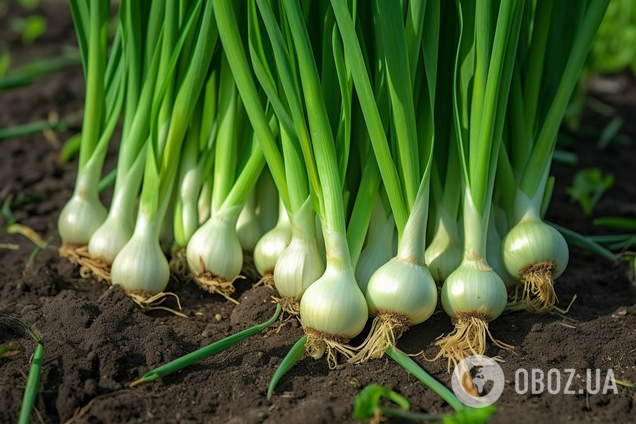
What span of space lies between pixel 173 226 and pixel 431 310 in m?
0.91

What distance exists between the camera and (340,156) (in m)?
1.79

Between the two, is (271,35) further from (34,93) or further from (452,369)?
(34,93)

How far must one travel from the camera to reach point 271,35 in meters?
1.68

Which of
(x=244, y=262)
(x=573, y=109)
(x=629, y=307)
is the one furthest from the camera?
(x=573, y=109)

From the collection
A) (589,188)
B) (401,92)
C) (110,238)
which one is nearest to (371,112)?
(401,92)

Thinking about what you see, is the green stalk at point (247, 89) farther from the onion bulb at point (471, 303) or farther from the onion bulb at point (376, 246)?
the onion bulb at point (471, 303)

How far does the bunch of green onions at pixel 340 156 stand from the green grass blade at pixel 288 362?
0.13ft

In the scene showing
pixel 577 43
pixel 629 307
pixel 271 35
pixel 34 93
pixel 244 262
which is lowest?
pixel 629 307

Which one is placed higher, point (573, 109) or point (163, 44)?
point (163, 44)

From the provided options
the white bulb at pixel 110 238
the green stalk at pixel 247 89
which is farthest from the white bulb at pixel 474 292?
the white bulb at pixel 110 238

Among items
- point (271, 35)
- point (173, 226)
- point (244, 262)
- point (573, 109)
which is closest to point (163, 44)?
point (271, 35)

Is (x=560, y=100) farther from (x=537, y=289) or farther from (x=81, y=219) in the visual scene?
(x=81, y=219)

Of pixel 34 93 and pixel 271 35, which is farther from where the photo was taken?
pixel 34 93

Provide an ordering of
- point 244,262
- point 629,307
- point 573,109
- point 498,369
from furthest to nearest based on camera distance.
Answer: point 573,109, point 244,262, point 629,307, point 498,369
